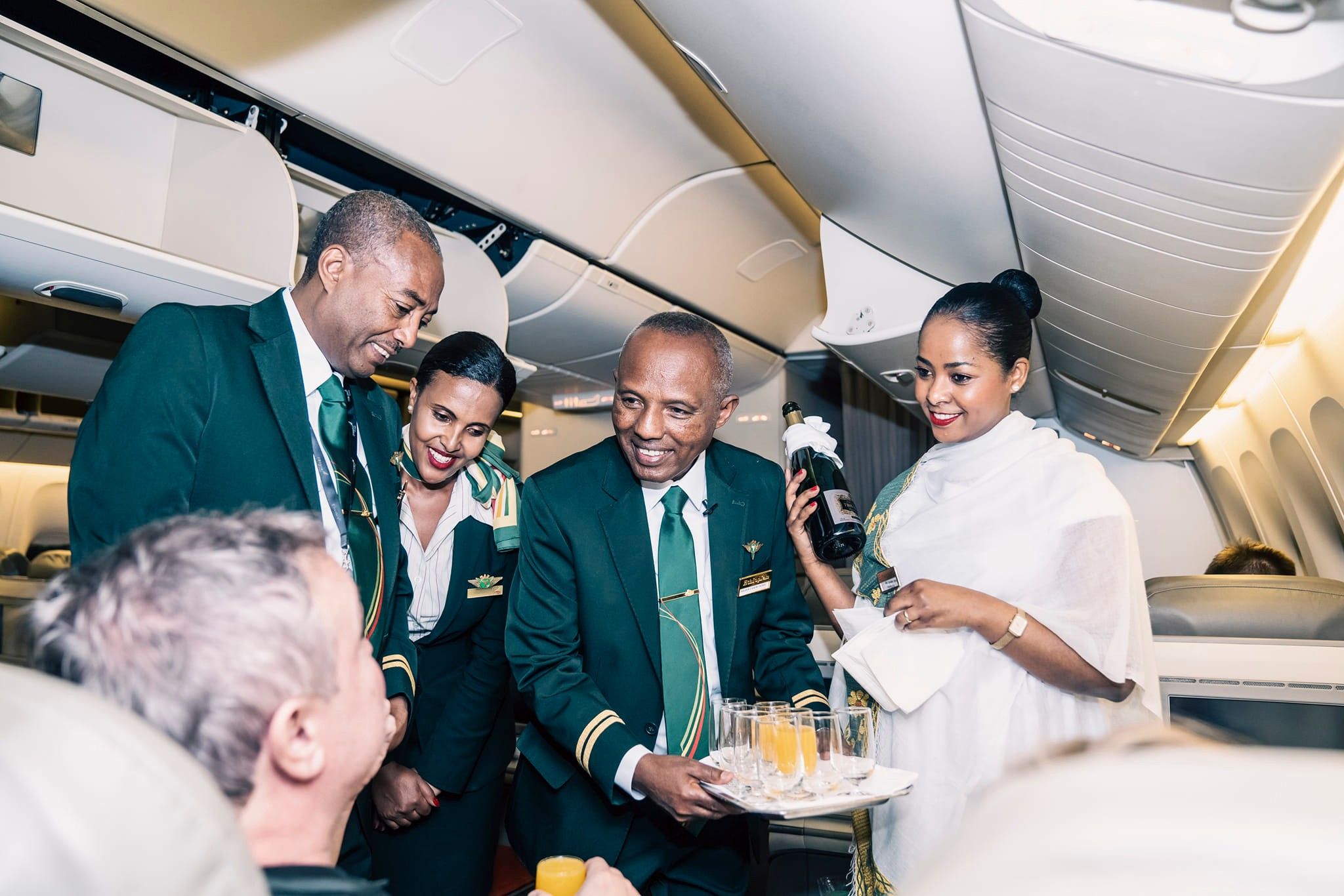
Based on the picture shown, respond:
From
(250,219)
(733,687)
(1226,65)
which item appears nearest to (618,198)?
(250,219)

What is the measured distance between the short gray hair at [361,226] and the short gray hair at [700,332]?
A: 58 cm

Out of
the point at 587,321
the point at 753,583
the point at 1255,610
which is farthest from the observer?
the point at 587,321

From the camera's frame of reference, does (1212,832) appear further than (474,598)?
No

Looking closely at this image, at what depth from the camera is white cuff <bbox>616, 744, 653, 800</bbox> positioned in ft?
5.77

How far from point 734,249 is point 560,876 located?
386 centimetres

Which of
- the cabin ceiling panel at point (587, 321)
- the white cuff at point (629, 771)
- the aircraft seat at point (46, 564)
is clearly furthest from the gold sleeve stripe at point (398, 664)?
the aircraft seat at point (46, 564)

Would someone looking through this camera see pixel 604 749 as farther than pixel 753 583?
No

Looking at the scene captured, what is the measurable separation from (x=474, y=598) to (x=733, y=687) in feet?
2.89

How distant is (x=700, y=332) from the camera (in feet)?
6.77

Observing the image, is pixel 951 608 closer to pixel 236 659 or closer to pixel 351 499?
Answer: pixel 351 499

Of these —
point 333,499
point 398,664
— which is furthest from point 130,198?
point 398,664

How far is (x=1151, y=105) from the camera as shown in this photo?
157 centimetres

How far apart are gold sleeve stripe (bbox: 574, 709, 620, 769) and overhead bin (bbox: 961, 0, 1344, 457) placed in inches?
58.7

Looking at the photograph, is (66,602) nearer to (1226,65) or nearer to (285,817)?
(285,817)
